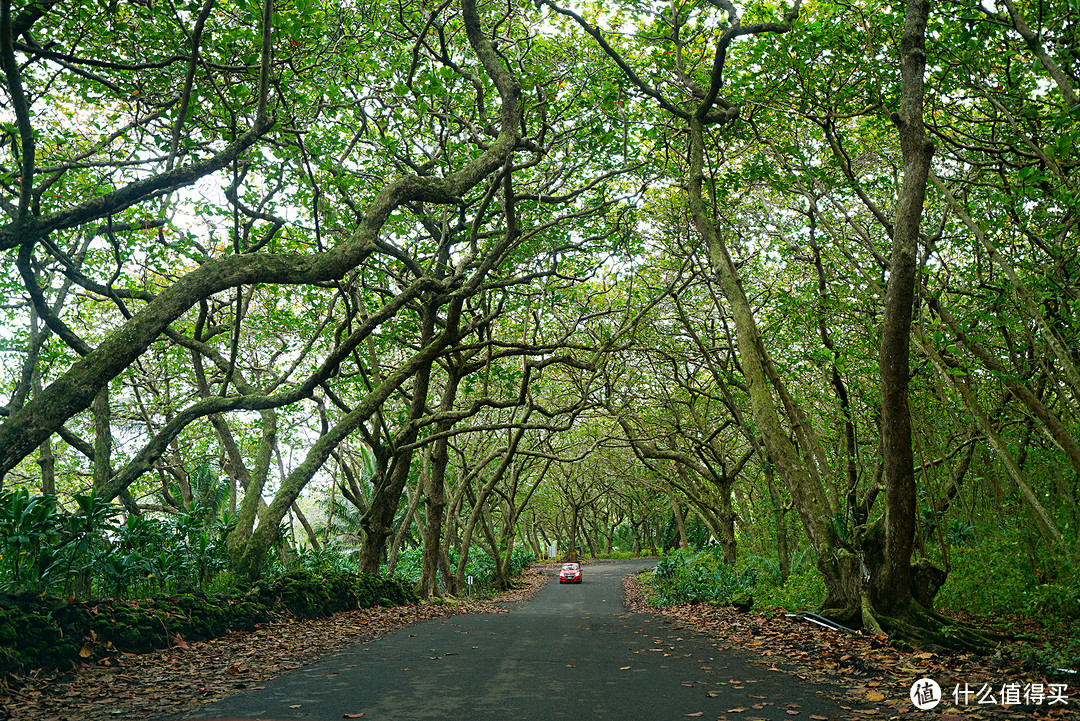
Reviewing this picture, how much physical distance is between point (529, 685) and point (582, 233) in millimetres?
9556

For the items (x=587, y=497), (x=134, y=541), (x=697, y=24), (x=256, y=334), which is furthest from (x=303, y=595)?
(x=587, y=497)

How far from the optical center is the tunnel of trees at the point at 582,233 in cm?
712

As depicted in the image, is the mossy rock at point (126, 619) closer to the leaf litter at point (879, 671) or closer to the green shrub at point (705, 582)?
the leaf litter at point (879, 671)

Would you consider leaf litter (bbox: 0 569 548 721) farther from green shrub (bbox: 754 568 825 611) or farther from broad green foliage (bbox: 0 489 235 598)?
green shrub (bbox: 754 568 825 611)

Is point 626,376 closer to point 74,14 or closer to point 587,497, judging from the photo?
point 74,14

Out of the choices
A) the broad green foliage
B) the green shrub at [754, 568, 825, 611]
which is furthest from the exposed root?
the broad green foliage

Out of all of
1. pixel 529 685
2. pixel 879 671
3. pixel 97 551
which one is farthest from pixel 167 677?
pixel 879 671

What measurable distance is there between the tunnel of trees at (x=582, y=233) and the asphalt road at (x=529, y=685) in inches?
102

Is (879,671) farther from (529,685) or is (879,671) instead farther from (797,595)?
(797,595)

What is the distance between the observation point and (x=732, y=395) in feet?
59.3

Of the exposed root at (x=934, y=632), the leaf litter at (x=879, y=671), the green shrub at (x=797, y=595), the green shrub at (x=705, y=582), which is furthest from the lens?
the green shrub at (x=705, y=582)

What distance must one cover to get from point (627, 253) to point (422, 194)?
24.7ft

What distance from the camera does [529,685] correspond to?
19.6ft

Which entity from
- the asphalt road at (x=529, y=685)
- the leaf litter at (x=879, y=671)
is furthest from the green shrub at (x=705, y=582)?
the asphalt road at (x=529, y=685)
